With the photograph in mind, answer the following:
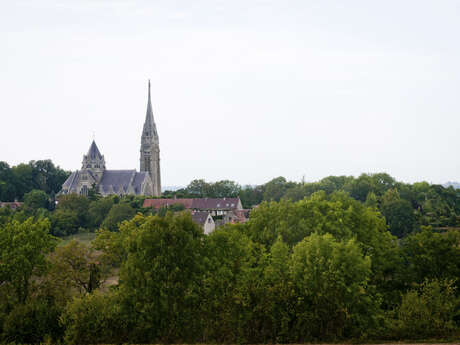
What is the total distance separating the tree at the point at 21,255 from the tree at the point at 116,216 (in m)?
37.9

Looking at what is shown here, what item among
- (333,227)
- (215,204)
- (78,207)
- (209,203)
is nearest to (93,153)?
(209,203)

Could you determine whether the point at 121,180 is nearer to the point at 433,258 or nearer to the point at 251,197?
the point at 251,197

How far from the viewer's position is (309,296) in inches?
909

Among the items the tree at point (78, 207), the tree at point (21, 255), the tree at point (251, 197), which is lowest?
the tree at point (21, 255)

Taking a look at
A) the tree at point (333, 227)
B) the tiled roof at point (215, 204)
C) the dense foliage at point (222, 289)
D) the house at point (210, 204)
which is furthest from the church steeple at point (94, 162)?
the tree at point (333, 227)

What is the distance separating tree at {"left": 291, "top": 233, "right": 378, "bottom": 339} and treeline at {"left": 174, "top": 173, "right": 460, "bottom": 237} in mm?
30127

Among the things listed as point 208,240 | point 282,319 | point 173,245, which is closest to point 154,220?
point 173,245

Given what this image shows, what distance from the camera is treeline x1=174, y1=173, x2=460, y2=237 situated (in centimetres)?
6619

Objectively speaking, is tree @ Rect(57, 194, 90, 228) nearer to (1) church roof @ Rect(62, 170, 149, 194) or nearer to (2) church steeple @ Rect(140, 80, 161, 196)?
(1) church roof @ Rect(62, 170, 149, 194)

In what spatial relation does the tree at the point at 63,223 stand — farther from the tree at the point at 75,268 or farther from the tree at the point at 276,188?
the tree at the point at 276,188

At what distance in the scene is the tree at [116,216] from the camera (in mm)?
65625

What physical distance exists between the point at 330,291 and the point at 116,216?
159 feet

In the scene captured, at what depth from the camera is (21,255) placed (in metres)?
25.4

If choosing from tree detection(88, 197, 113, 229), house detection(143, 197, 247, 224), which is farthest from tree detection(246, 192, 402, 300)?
house detection(143, 197, 247, 224)
